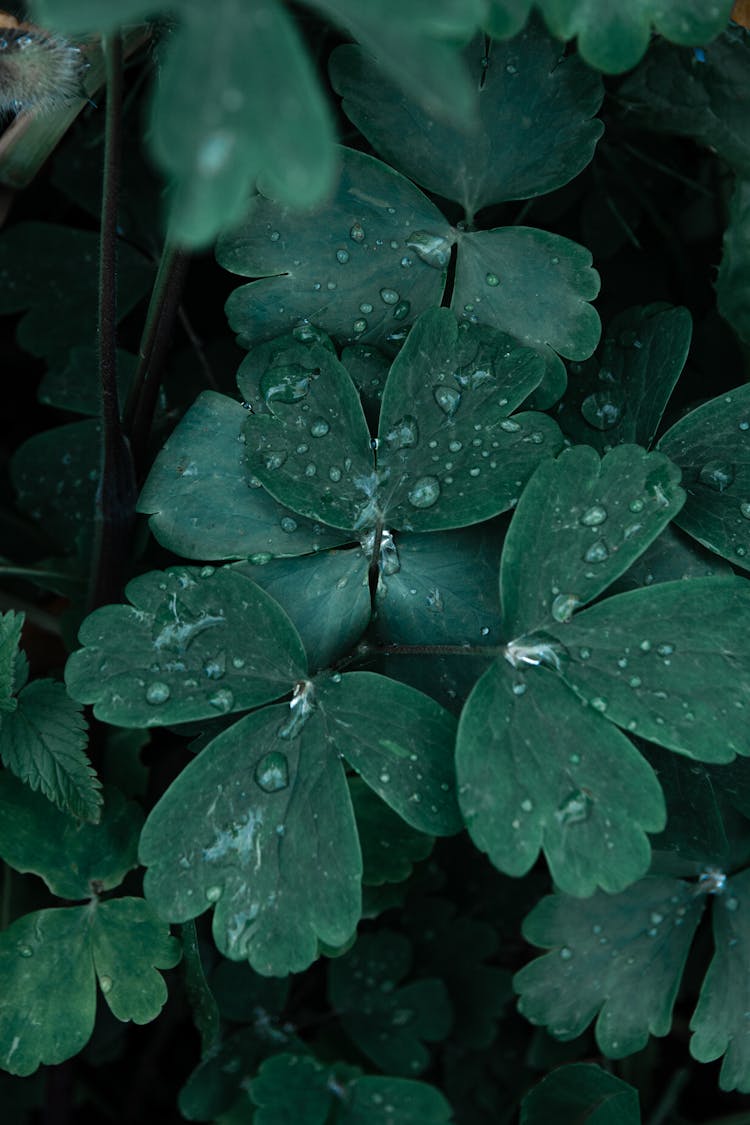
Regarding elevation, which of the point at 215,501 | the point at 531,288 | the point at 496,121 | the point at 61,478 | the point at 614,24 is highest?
the point at 614,24

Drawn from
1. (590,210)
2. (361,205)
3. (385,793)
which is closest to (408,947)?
(385,793)

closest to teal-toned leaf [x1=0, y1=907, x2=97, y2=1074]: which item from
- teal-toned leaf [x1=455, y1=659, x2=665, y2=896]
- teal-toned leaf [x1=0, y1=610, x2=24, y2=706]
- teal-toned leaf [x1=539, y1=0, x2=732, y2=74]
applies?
teal-toned leaf [x1=0, y1=610, x2=24, y2=706]

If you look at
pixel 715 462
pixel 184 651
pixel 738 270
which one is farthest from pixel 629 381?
pixel 184 651

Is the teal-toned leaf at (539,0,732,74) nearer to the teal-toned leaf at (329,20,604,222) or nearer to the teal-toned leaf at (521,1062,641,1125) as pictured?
the teal-toned leaf at (329,20,604,222)

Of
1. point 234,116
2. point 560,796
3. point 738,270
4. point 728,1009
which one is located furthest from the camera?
point 738,270

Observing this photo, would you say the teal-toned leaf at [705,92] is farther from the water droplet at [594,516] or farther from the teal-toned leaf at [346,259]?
the water droplet at [594,516]

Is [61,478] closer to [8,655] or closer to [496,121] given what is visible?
[8,655]
